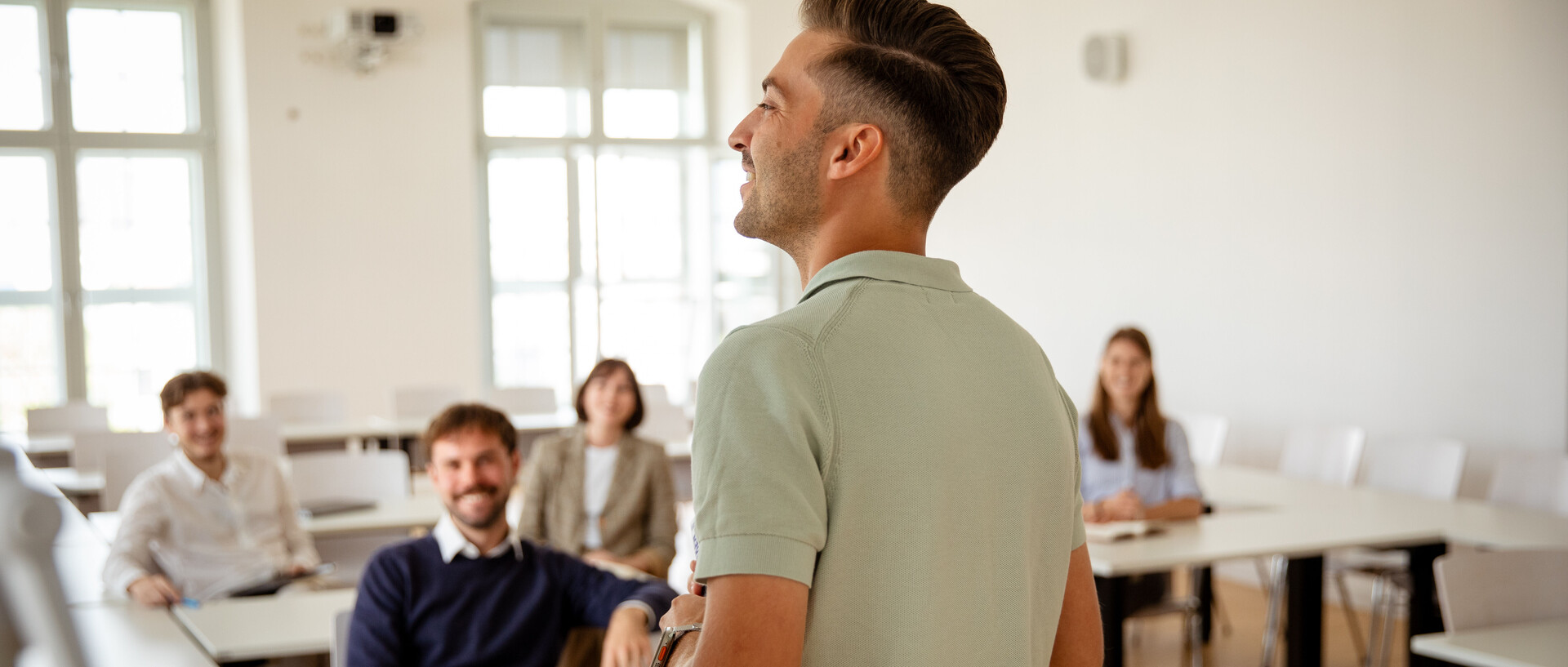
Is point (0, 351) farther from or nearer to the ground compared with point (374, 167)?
nearer to the ground

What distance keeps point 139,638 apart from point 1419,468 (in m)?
4.34

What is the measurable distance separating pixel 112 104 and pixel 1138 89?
683 centimetres

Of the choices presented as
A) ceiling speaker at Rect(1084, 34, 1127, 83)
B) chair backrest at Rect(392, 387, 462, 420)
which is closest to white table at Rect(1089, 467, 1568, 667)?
ceiling speaker at Rect(1084, 34, 1127, 83)

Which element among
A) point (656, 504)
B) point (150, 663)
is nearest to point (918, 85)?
point (150, 663)

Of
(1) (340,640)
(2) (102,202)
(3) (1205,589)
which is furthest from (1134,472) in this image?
(2) (102,202)

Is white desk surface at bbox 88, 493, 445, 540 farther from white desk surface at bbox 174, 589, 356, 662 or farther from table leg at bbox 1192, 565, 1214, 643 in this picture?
table leg at bbox 1192, 565, 1214, 643

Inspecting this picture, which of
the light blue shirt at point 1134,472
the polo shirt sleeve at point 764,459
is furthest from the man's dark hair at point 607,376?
the polo shirt sleeve at point 764,459

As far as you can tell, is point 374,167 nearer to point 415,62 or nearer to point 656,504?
point 415,62

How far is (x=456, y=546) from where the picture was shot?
8.55ft

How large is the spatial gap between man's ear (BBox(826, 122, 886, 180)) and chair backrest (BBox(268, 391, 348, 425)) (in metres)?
6.75

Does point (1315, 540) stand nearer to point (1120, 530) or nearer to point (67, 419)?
point (1120, 530)

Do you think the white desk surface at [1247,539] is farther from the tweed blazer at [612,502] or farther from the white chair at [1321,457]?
the tweed blazer at [612,502]

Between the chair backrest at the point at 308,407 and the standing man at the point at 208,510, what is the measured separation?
10.8 ft

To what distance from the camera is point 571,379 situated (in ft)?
32.3
